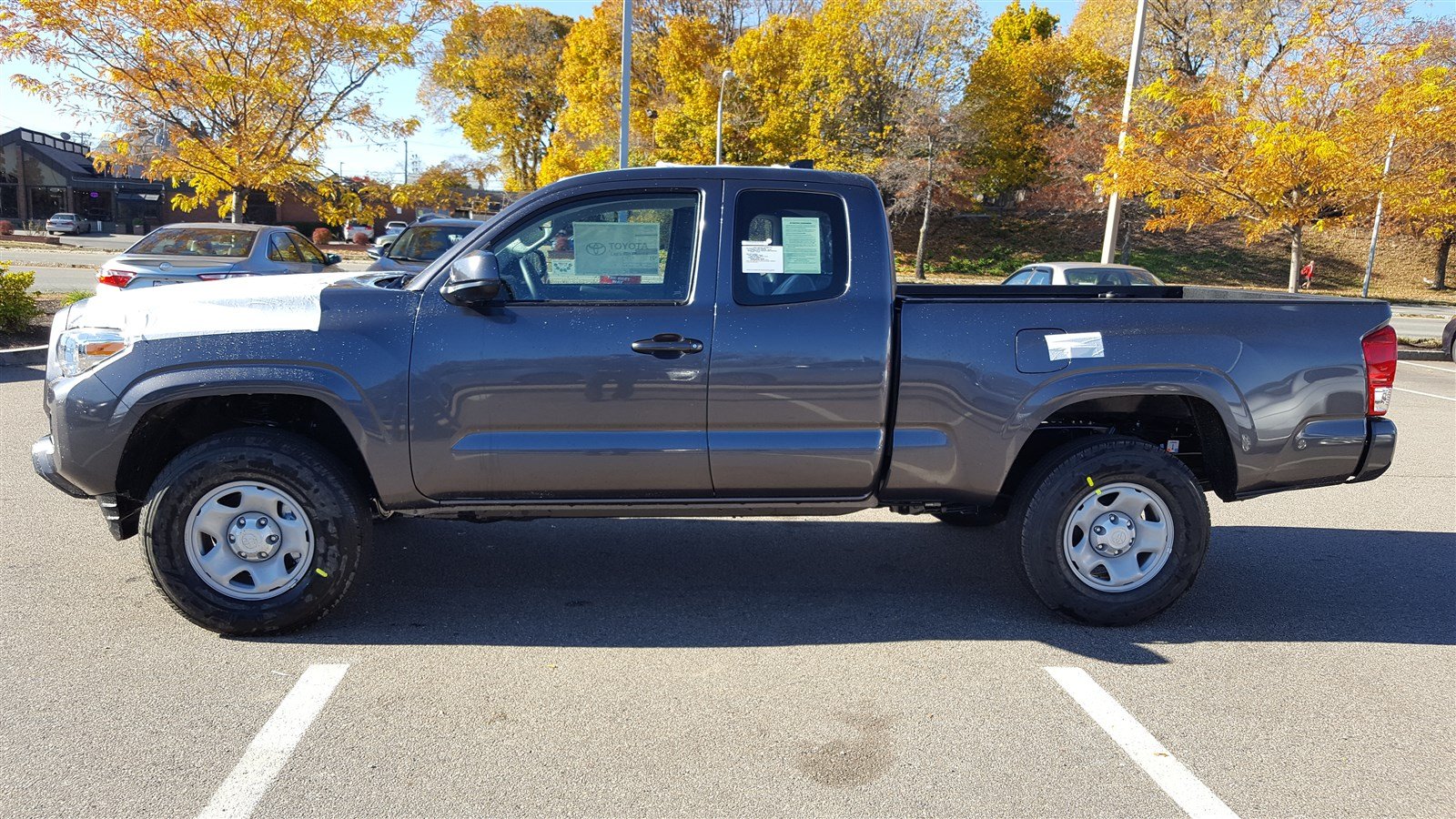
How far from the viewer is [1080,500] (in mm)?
4301

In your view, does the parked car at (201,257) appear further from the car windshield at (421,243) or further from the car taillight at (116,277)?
the car windshield at (421,243)

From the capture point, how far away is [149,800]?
9.49ft

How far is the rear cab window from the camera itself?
420 cm

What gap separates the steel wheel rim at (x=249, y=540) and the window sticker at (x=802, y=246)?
2.29 meters

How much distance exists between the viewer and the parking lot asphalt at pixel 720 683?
3045mm

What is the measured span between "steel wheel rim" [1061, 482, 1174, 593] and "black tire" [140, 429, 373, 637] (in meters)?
3.09

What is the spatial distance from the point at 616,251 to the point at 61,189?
230 feet

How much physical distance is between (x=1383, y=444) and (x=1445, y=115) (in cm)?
1471

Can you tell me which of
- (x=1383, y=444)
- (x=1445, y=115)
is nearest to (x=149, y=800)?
(x=1383, y=444)

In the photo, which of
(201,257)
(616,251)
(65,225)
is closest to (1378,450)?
(616,251)

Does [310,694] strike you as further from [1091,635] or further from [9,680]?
[1091,635]

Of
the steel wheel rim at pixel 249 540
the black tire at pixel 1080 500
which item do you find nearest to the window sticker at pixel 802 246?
the black tire at pixel 1080 500

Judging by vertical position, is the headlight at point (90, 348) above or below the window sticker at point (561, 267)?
below

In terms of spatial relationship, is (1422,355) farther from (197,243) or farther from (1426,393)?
(197,243)
